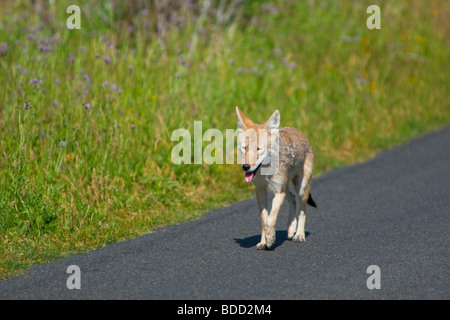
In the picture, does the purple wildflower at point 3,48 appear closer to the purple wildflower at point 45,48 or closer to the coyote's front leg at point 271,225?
the purple wildflower at point 45,48

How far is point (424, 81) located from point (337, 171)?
5538 millimetres

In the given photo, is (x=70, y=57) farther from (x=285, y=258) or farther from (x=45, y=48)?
(x=285, y=258)

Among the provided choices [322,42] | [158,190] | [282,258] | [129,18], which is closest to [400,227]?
[282,258]

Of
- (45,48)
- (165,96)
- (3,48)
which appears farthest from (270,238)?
(3,48)

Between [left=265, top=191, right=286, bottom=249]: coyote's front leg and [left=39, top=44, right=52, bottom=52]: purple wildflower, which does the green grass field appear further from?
[left=265, top=191, right=286, bottom=249]: coyote's front leg

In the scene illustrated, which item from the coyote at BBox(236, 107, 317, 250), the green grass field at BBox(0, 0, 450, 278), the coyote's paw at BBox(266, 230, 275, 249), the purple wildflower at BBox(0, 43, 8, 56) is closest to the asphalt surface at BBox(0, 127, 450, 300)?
the coyote's paw at BBox(266, 230, 275, 249)

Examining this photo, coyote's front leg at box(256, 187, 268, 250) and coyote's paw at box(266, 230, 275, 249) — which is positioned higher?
coyote's front leg at box(256, 187, 268, 250)

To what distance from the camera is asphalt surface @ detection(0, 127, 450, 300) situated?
5.86 meters

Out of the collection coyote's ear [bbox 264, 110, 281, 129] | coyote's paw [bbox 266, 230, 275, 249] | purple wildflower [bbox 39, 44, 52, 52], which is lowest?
coyote's paw [bbox 266, 230, 275, 249]

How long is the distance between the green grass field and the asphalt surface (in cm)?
49

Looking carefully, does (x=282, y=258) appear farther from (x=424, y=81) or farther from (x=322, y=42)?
(x=424, y=81)

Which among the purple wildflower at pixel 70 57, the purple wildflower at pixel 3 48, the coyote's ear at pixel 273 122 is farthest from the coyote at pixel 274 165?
the purple wildflower at pixel 3 48

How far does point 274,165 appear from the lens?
7.18 meters

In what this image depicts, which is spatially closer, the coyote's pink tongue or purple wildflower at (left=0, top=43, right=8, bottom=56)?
the coyote's pink tongue
